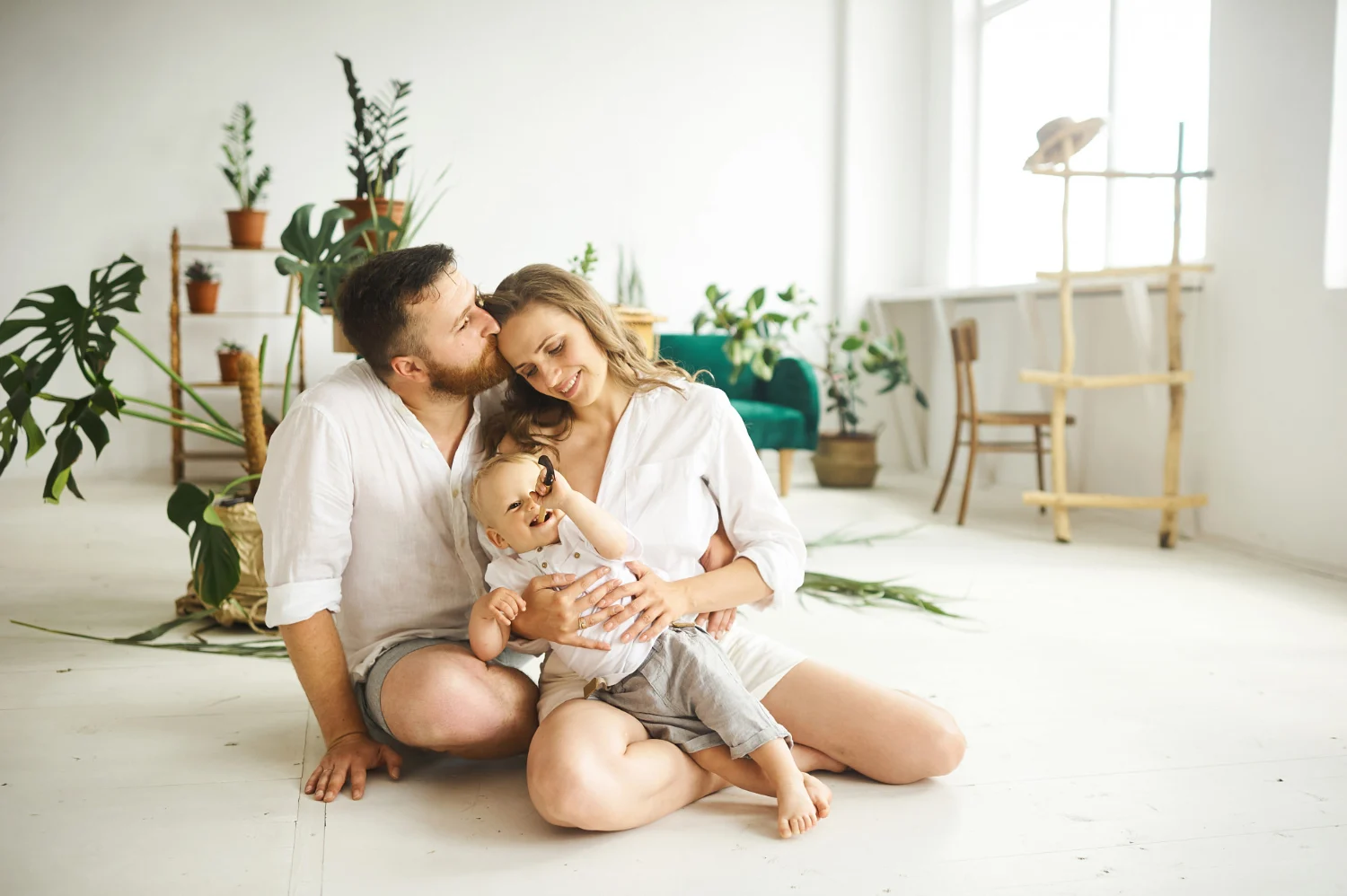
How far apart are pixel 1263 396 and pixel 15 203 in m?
5.83

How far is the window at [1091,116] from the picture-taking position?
15.4ft

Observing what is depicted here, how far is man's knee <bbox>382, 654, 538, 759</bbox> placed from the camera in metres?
1.76

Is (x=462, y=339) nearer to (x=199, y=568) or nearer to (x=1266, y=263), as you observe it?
(x=199, y=568)

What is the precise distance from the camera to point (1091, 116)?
5.02 metres

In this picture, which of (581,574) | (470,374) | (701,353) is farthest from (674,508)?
(701,353)

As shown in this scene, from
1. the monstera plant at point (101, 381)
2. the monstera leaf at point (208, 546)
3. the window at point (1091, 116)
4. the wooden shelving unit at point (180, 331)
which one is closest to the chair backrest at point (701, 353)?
the window at point (1091, 116)

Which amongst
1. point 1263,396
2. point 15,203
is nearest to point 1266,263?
point 1263,396

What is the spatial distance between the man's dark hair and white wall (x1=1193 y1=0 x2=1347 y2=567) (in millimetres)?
3165

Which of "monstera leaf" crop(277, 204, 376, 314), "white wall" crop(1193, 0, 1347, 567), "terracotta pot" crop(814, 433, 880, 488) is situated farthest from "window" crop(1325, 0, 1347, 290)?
"monstera leaf" crop(277, 204, 376, 314)

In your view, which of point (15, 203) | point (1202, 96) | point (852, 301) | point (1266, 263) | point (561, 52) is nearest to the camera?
point (1266, 263)

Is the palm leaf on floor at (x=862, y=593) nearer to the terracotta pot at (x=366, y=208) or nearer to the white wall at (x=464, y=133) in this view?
the terracotta pot at (x=366, y=208)

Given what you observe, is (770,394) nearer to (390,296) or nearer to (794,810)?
(390,296)

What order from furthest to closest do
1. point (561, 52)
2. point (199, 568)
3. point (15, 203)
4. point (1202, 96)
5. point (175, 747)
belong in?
point (561, 52) < point (15, 203) < point (1202, 96) < point (199, 568) < point (175, 747)

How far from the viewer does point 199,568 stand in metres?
2.49
